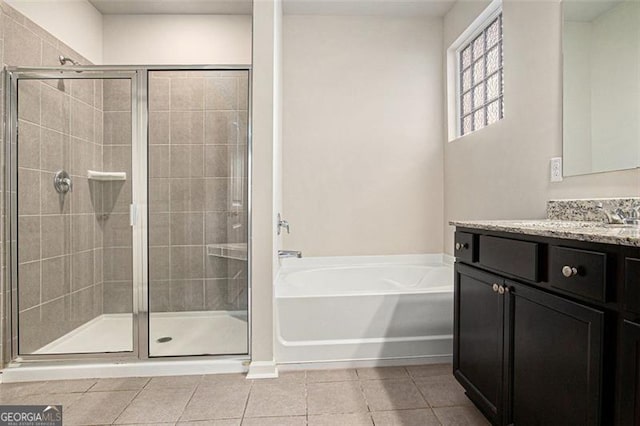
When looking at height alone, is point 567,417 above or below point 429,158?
below

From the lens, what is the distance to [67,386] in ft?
6.68

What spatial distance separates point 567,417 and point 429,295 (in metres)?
1.23

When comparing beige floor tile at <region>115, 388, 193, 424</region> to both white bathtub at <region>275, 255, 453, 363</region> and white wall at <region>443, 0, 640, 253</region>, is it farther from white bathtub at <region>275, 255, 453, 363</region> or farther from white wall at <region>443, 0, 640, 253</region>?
white wall at <region>443, 0, 640, 253</region>

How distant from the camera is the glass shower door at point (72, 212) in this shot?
2219mm

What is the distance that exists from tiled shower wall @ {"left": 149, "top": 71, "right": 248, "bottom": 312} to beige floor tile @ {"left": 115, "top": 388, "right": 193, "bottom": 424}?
541 mm

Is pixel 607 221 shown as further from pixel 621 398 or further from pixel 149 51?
pixel 149 51

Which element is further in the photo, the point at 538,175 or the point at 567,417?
the point at 538,175

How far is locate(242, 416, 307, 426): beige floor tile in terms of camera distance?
65.5 inches

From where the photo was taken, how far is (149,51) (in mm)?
3203

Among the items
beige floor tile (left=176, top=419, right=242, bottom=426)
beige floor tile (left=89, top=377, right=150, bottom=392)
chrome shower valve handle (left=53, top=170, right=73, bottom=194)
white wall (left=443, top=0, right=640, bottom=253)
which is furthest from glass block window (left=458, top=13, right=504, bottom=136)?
chrome shower valve handle (left=53, top=170, right=73, bottom=194)

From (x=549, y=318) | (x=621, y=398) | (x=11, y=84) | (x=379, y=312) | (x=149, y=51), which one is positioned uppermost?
(x=149, y=51)

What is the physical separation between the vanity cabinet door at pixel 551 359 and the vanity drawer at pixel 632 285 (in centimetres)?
8

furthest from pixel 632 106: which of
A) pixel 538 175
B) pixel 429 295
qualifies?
pixel 429 295

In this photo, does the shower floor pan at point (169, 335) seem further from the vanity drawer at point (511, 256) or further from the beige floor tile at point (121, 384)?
the vanity drawer at point (511, 256)
